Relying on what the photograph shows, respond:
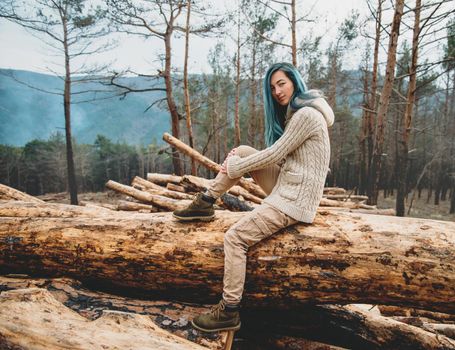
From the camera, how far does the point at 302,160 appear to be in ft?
7.11

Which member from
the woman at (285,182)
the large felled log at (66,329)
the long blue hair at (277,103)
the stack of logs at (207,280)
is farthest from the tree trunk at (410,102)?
the large felled log at (66,329)

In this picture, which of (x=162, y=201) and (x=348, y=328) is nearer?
(x=348, y=328)

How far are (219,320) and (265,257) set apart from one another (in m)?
0.59

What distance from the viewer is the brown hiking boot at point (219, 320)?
2.00 m

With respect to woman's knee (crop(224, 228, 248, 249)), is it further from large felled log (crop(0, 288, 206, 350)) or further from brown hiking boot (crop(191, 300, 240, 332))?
large felled log (crop(0, 288, 206, 350))

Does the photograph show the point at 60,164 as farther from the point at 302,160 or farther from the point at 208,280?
the point at 302,160

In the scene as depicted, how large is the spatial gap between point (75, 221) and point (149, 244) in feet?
2.98

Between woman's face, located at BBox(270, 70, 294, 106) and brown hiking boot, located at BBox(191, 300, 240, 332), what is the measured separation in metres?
1.75

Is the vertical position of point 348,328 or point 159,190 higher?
point 159,190

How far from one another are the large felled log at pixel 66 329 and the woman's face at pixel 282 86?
6.63 feet

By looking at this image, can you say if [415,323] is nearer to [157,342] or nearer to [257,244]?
[257,244]

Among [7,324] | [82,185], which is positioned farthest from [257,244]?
[82,185]

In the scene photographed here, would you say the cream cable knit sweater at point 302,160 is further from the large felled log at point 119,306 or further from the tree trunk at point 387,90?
the tree trunk at point 387,90

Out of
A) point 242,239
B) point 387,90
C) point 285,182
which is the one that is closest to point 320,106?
point 285,182
